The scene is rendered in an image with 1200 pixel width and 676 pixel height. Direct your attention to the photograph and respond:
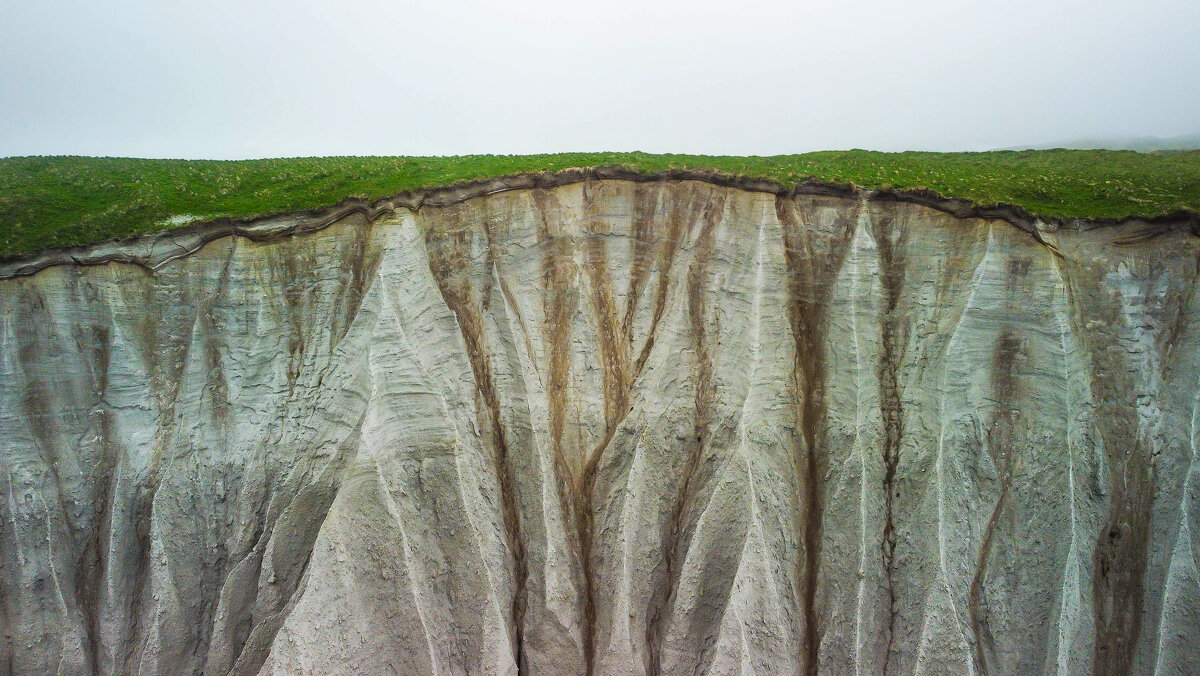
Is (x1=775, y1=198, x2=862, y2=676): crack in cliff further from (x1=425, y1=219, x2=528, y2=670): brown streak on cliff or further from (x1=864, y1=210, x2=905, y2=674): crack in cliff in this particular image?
(x1=425, y1=219, x2=528, y2=670): brown streak on cliff

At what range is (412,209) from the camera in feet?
57.5

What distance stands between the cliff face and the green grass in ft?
3.33

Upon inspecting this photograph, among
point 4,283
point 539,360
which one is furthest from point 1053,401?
point 4,283

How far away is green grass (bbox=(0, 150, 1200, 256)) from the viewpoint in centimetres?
1648

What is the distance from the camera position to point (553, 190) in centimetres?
1816

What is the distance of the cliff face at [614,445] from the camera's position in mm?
14680

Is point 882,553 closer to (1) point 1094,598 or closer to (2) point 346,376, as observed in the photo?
(1) point 1094,598

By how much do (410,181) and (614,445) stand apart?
9.47m

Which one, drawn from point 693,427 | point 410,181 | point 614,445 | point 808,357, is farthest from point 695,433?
point 410,181

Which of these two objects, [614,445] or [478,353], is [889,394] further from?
[478,353]

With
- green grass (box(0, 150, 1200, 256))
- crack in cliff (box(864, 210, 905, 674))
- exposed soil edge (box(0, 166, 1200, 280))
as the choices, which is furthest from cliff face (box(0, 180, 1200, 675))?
green grass (box(0, 150, 1200, 256))

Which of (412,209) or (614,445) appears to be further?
(412,209)

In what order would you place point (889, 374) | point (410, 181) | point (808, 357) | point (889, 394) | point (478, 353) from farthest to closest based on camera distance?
point (410, 181) < point (478, 353) < point (808, 357) < point (889, 374) < point (889, 394)

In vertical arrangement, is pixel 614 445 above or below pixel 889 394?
below
